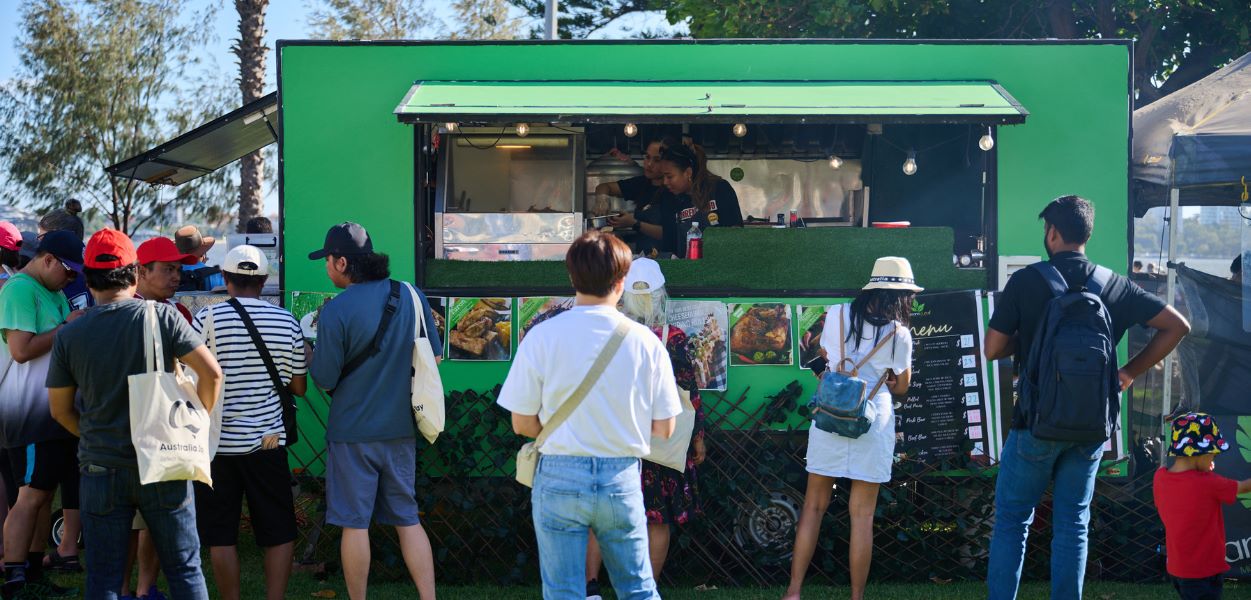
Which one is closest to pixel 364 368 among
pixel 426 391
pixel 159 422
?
pixel 426 391

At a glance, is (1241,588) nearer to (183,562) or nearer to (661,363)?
(661,363)

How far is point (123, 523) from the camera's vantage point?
13.3ft

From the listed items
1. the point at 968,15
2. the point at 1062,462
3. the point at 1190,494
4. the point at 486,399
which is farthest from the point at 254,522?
the point at 968,15

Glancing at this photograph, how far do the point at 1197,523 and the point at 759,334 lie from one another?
2.37 m

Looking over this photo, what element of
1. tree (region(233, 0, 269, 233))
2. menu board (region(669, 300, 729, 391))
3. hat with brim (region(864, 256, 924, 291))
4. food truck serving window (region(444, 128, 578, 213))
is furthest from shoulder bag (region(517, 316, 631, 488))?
tree (region(233, 0, 269, 233))

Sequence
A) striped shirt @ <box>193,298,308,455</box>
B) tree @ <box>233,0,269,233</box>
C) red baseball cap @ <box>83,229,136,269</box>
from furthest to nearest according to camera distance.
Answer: tree @ <box>233,0,269,233</box> → striped shirt @ <box>193,298,308,455</box> → red baseball cap @ <box>83,229,136,269</box>

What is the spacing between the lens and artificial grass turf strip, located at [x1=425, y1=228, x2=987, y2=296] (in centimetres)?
625

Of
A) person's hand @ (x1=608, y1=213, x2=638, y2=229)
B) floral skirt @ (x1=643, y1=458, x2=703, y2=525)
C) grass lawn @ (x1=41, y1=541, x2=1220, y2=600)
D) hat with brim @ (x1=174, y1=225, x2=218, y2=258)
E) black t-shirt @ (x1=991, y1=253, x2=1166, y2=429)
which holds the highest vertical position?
person's hand @ (x1=608, y1=213, x2=638, y2=229)

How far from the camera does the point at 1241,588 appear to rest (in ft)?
18.4

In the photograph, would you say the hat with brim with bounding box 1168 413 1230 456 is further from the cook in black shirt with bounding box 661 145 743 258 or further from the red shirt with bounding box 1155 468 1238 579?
the cook in black shirt with bounding box 661 145 743 258

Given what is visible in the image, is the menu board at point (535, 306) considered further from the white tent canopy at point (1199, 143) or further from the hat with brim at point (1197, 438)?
the white tent canopy at point (1199, 143)

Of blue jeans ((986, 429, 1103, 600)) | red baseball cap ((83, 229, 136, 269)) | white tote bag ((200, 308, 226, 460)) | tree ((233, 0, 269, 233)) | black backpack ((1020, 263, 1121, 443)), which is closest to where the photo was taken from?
red baseball cap ((83, 229, 136, 269))

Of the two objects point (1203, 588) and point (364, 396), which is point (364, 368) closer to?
point (364, 396)

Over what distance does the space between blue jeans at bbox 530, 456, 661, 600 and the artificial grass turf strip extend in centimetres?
279
